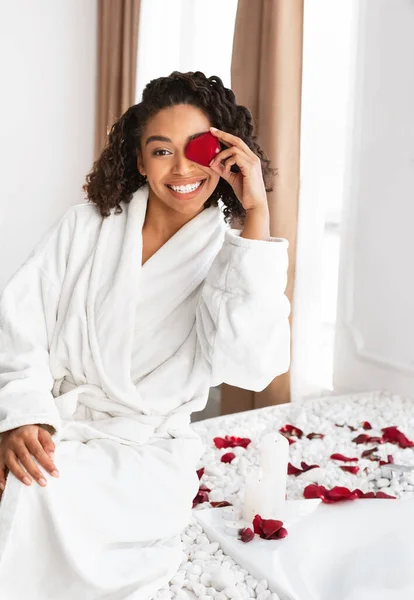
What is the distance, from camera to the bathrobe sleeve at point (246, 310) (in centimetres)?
156

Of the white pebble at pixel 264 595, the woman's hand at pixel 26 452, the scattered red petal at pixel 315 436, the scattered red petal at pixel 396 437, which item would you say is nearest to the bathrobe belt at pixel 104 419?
the woman's hand at pixel 26 452

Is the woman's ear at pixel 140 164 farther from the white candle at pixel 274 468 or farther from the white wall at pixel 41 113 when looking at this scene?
the white wall at pixel 41 113

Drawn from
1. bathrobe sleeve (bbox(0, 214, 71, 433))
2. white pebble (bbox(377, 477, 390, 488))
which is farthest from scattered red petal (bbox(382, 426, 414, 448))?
bathrobe sleeve (bbox(0, 214, 71, 433))

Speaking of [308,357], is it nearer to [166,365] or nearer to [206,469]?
[206,469]

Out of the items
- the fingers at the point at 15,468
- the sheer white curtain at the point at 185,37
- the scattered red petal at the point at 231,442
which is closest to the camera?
the fingers at the point at 15,468

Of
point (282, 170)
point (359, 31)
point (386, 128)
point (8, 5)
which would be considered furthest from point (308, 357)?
point (8, 5)

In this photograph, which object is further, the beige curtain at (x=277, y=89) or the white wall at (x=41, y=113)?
the white wall at (x=41, y=113)

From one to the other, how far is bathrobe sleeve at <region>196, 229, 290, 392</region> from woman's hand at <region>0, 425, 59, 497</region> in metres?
0.42

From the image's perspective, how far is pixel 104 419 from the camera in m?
1.67

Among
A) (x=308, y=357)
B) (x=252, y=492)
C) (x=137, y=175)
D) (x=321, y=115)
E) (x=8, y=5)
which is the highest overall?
(x=8, y=5)

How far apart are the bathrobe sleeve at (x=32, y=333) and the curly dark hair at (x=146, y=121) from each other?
0.47 feet

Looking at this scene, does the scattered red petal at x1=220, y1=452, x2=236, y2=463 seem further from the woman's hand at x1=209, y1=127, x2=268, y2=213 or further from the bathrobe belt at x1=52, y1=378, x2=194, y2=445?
the woman's hand at x1=209, y1=127, x2=268, y2=213

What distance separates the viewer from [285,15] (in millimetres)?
2873

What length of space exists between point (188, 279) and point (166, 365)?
0.21 m
